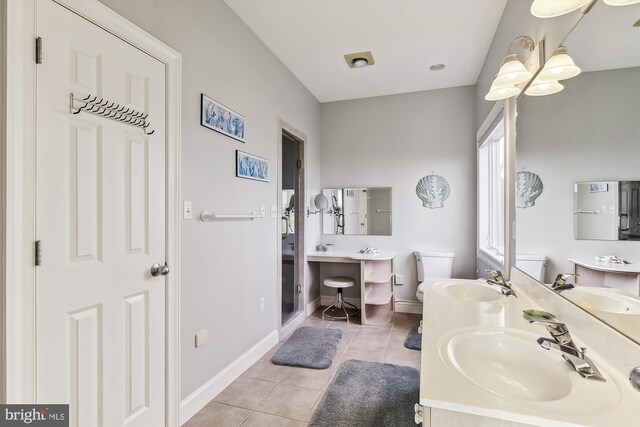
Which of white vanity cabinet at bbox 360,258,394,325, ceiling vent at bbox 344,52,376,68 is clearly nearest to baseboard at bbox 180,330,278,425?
white vanity cabinet at bbox 360,258,394,325

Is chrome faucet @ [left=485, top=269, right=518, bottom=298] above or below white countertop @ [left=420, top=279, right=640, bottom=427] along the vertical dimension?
above

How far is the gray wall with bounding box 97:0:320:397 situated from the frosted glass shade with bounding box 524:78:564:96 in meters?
1.87

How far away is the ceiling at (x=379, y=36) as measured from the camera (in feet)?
7.41

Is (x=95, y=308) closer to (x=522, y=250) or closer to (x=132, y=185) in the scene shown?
(x=132, y=185)

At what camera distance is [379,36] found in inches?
104

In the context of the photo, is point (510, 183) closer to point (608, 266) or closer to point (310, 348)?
point (608, 266)

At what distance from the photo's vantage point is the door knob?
5.33 feet

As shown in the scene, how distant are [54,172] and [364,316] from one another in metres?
3.09

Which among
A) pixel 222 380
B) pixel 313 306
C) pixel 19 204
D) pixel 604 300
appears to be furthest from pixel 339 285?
pixel 19 204

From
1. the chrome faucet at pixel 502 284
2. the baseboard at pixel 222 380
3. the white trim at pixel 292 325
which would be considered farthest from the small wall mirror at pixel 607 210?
the white trim at pixel 292 325

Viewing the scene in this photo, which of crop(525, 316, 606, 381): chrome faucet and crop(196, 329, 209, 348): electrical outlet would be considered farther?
crop(196, 329, 209, 348): electrical outlet

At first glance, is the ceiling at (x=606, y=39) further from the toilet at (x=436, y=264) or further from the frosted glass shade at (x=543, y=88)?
the toilet at (x=436, y=264)

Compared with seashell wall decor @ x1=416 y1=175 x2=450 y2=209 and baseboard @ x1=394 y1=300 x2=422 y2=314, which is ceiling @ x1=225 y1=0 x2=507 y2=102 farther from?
baseboard @ x1=394 y1=300 x2=422 y2=314

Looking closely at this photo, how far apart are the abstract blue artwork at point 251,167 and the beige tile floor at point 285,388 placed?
1.54 metres
